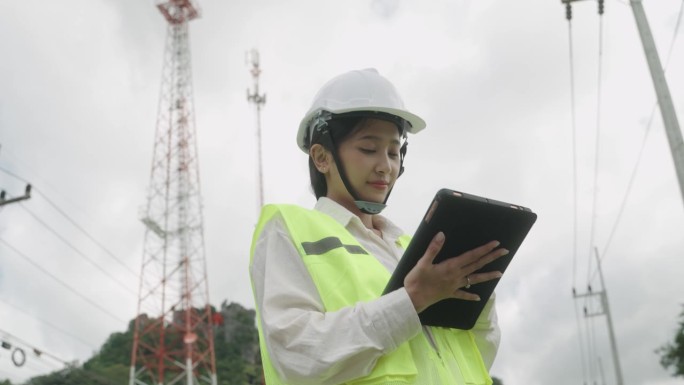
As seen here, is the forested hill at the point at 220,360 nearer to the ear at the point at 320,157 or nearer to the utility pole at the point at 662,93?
the utility pole at the point at 662,93

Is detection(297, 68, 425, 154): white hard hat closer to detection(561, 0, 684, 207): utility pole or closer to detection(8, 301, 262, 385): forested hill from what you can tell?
detection(561, 0, 684, 207): utility pole

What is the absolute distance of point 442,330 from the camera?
1.76 metres

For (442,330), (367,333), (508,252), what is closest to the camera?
(367,333)

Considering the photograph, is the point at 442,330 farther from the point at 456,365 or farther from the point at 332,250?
the point at 332,250

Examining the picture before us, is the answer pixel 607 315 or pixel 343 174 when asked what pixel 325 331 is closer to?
pixel 343 174

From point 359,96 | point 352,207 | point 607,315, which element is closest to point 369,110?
point 359,96

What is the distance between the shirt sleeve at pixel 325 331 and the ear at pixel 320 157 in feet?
1.84

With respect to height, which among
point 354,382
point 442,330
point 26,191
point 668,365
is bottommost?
point 354,382

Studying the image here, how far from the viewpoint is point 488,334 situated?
6.31ft

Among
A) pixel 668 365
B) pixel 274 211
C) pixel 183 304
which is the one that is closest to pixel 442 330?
pixel 274 211

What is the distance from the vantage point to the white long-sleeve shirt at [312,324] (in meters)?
1.40

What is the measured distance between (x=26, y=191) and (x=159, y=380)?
1208cm

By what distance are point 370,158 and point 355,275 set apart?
A: 48cm

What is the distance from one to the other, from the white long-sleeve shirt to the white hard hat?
49 centimetres
